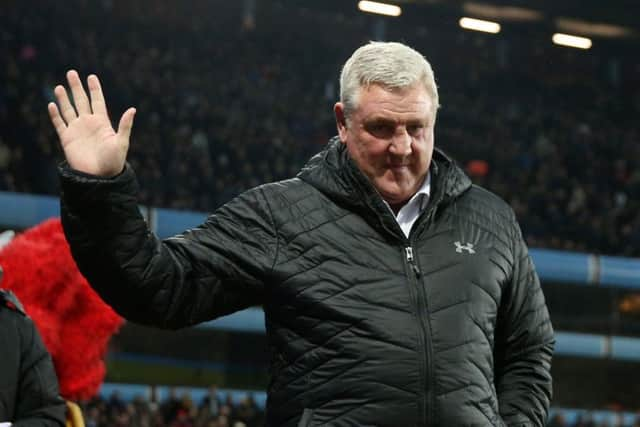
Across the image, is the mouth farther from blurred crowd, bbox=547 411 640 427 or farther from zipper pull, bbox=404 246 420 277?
blurred crowd, bbox=547 411 640 427

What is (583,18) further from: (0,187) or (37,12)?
(0,187)

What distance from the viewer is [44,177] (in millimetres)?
15648

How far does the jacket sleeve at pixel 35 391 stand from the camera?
2881mm

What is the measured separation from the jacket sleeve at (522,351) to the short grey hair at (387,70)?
0.38 m

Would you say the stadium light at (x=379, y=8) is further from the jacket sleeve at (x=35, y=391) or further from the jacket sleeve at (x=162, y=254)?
the jacket sleeve at (x=162, y=254)

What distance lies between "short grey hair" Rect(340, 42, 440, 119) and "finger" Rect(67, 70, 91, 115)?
18.5 inches

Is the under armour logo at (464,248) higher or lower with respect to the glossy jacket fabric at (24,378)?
higher

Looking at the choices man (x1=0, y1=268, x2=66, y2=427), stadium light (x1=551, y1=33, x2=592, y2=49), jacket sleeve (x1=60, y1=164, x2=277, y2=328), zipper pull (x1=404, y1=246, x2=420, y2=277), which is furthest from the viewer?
stadium light (x1=551, y1=33, x2=592, y2=49)

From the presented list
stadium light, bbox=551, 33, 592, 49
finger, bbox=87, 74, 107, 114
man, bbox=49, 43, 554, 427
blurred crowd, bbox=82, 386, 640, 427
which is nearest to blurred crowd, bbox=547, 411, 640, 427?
blurred crowd, bbox=82, 386, 640, 427

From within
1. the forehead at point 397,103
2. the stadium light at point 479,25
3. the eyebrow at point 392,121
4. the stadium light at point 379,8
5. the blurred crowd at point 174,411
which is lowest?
the blurred crowd at point 174,411

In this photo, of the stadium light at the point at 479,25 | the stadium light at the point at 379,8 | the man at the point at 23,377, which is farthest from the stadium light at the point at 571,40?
the man at the point at 23,377

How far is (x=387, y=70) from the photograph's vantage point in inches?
87.0

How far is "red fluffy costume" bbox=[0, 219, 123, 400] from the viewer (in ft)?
11.9

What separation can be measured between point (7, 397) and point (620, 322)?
17470 millimetres
